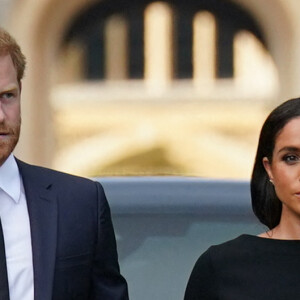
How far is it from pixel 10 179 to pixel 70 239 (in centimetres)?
22

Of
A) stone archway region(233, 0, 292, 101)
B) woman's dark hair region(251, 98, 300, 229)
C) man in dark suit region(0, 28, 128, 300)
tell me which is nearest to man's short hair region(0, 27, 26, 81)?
man in dark suit region(0, 28, 128, 300)

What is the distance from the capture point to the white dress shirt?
3525 mm

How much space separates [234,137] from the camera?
2450cm

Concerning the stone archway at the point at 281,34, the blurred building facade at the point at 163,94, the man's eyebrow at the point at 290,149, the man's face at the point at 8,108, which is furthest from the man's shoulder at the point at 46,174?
the blurred building facade at the point at 163,94

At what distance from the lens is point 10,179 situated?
363cm

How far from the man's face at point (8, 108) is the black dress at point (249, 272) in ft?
2.07

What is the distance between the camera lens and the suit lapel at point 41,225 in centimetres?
354

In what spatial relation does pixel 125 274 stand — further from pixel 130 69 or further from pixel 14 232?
pixel 130 69

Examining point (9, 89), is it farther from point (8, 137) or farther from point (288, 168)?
point (288, 168)

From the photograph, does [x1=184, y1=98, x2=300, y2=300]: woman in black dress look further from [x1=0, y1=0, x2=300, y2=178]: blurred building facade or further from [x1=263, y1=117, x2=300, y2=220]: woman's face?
[x1=0, y1=0, x2=300, y2=178]: blurred building facade

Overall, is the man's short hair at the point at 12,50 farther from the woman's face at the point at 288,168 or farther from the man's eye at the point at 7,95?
the woman's face at the point at 288,168

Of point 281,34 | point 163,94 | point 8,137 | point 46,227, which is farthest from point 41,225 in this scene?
point 163,94

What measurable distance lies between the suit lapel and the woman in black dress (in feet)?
1.39

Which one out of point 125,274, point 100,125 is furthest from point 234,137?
point 125,274
